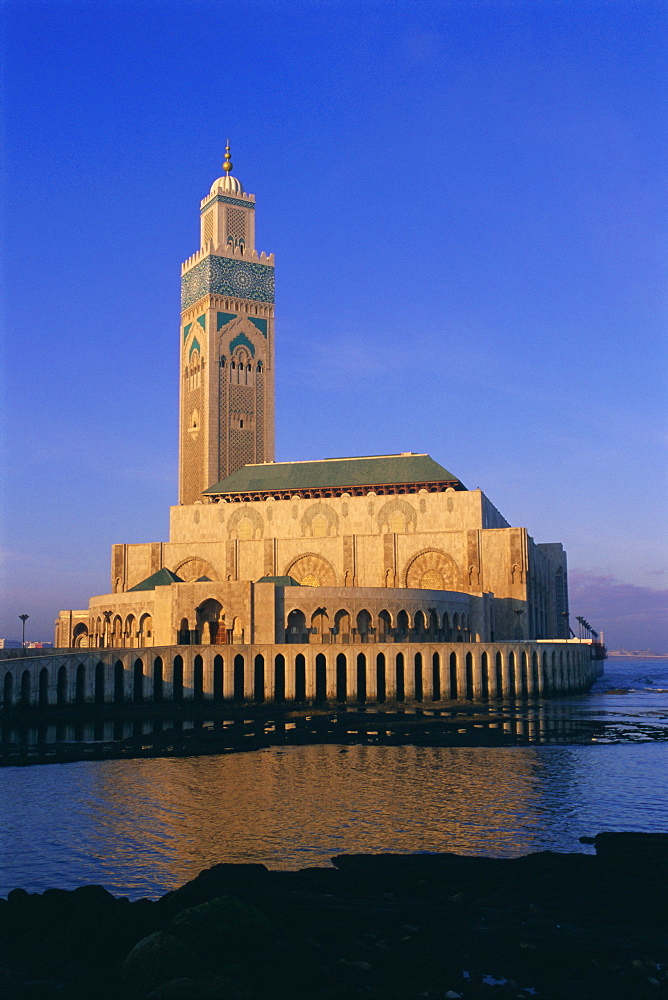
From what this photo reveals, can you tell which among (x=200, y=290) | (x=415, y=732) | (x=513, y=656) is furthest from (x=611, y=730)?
(x=200, y=290)

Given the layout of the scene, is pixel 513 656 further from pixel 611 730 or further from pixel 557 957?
pixel 557 957

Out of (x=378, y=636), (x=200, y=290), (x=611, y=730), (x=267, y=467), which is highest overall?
(x=200, y=290)

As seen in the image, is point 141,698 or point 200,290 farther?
point 200,290

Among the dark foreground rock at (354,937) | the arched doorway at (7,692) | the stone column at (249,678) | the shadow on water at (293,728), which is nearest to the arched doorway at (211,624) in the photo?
the stone column at (249,678)

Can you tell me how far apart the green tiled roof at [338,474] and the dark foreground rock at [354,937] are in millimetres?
69646

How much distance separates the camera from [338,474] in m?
89.1

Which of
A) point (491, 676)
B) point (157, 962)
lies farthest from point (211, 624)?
point (157, 962)

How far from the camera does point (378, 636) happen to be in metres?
64.0

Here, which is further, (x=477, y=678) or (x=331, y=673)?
(x=477, y=678)

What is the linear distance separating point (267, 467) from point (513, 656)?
129 feet

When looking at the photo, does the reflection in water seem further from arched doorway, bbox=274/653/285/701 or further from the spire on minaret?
the spire on minaret

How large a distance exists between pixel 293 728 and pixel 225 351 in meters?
68.2

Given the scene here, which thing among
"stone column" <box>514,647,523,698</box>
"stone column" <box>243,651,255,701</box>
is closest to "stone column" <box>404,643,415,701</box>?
"stone column" <box>243,651,255,701</box>

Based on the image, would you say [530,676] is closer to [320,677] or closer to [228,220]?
[320,677]
